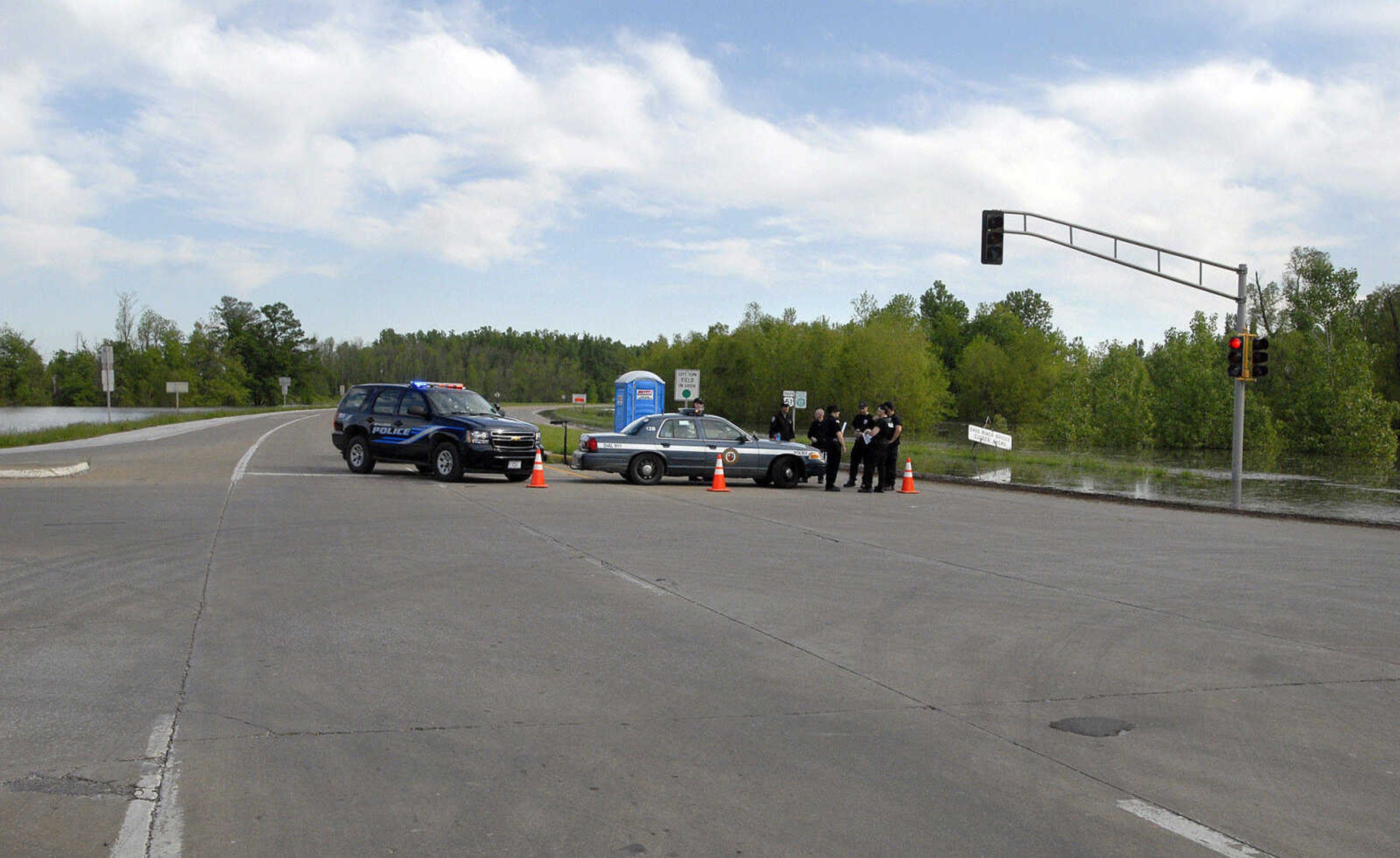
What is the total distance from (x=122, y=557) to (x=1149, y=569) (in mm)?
10952

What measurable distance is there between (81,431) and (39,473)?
24.9 metres

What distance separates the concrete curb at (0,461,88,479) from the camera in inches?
837

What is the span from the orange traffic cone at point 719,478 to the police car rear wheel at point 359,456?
742 cm

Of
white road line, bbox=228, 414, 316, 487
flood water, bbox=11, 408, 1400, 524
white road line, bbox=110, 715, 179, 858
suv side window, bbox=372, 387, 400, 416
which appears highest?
suv side window, bbox=372, 387, 400, 416

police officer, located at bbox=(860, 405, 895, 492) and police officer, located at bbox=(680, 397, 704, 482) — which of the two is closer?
police officer, located at bbox=(860, 405, 895, 492)

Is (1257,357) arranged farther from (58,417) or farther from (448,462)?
(58,417)

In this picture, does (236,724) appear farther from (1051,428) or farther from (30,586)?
(1051,428)

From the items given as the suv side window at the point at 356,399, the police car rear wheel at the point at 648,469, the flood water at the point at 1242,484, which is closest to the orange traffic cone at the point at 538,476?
the police car rear wheel at the point at 648,469

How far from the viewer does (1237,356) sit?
80.1 ft

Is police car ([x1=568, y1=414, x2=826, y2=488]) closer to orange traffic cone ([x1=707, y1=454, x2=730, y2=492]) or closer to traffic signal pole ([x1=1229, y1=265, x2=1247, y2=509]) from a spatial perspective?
orange traffic cone ([x1=707, y1=454, x2=730, y2=492])

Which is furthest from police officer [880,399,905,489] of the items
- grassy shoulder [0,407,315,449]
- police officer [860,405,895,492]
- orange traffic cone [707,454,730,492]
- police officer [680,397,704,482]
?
grassy shoulder [0,407,315,449]

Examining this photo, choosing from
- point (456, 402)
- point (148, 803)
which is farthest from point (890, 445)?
point (148, 803)

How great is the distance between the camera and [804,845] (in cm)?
428

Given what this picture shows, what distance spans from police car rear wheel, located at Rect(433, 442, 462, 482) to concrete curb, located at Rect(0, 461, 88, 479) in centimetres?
705
